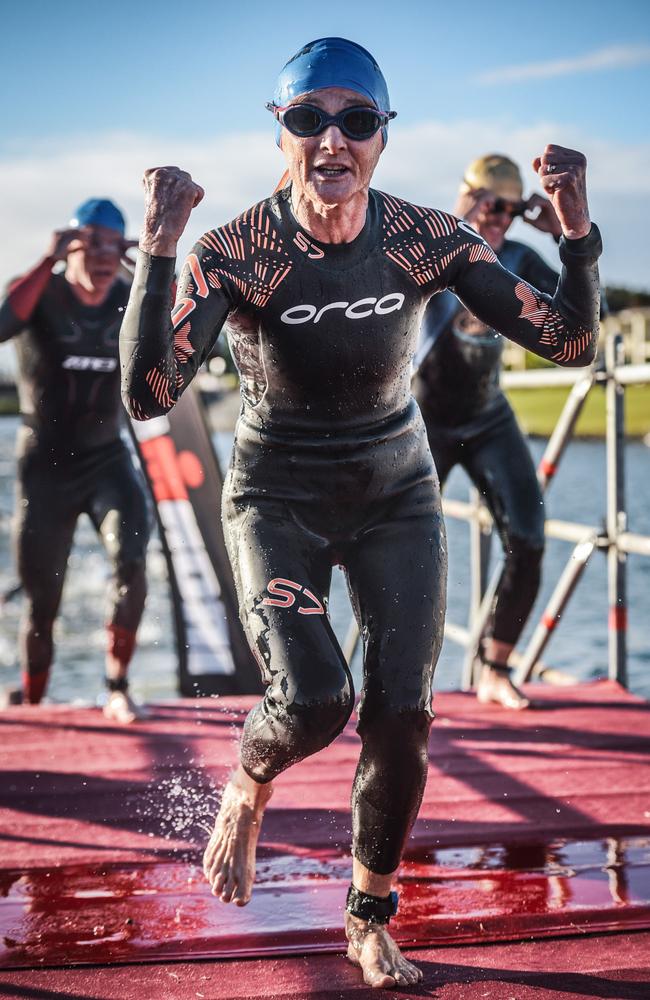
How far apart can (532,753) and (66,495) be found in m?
2.44

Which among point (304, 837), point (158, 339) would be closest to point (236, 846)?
point (304, 837)

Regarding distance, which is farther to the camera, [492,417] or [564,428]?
[564,428]

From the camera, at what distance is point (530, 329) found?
2809mm

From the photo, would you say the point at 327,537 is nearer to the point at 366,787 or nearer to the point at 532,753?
the point at 366,787

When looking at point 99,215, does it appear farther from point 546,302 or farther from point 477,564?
point 477,564

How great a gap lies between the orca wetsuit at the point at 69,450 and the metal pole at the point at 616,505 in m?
2.32

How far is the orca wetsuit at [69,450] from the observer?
5168 mm

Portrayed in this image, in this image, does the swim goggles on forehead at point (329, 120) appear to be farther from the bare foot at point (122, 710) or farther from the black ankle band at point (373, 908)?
the bare foot at point (122, 710)

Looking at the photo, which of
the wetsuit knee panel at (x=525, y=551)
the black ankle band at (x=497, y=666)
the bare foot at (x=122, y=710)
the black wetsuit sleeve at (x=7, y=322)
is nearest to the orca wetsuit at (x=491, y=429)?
the wetsuit knee panel at (x=525, y=551)

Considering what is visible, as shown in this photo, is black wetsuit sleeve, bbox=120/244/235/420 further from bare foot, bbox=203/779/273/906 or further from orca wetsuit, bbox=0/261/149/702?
orca wetsuit, bbox=0/261/149/702

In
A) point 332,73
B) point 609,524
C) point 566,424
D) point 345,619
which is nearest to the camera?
point 332,73

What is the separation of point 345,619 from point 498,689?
42.3ft

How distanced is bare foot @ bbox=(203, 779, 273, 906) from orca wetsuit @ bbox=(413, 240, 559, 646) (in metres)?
2.32

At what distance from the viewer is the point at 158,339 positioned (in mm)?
2420
